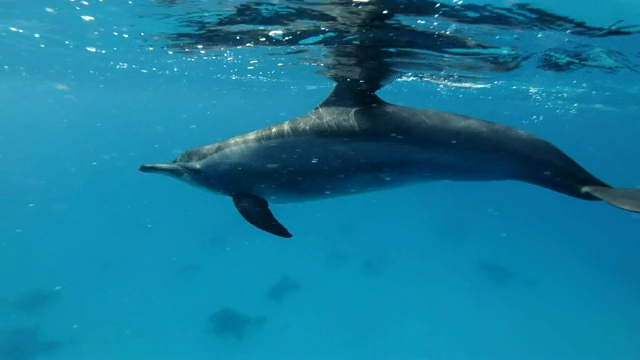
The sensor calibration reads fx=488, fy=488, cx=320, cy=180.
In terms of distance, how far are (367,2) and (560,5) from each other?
353 cm

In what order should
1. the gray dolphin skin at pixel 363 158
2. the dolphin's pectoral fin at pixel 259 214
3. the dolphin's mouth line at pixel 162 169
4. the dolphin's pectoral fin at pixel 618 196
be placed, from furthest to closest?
the dolphin's mouth line at pixel 162 169 < the dolphin's pectoral fin at pixel 259 214 < the gray dolphin skin at pixel 363 158 < the dolphin's pectoral fin at pixel 618 196

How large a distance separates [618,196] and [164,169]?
225 inches

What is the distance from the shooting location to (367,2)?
887cm

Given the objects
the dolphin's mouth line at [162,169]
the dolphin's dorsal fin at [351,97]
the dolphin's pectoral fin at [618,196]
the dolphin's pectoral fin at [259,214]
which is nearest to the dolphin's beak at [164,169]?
the dolphin's mouth line at [162,169]

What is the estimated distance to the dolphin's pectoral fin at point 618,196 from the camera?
4.49 m

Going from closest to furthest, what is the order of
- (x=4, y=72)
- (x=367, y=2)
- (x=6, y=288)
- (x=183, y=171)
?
(x=183, y=171), (x=367, y=2), (x=6, y=288), (x=4, y=72)

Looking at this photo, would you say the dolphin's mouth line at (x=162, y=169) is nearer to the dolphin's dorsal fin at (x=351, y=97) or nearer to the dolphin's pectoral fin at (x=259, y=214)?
the dolphin's pectoral fin at (x=259, y=214)

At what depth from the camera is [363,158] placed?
6.28 meters

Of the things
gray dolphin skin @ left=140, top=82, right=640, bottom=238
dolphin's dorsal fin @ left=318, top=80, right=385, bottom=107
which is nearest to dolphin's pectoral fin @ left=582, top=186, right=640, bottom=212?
gray dolphin skin @ left=140, top=82, right=640, bottom=238

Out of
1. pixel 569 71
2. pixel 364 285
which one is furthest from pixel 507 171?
pixel 364 285

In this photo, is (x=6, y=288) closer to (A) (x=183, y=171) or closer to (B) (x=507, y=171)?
(A) (x=183, y=171)

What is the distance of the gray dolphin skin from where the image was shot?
18.1ft

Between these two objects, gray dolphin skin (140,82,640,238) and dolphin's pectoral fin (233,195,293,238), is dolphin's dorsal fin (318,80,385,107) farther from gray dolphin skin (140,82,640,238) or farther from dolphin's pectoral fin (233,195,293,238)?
dolphin's pectoral fin (233,195,293,238)

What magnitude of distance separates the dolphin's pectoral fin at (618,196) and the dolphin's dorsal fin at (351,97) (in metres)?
2.78
